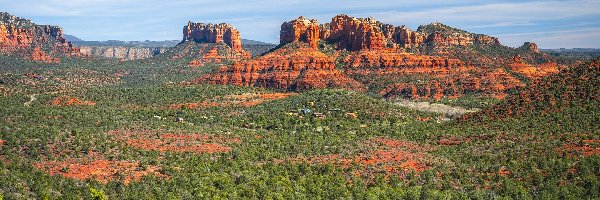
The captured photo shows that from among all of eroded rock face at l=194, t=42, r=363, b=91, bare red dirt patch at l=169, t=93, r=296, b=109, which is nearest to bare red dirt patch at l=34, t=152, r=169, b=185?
bare red dirt patch at l=169, t=93, r=296, b=109

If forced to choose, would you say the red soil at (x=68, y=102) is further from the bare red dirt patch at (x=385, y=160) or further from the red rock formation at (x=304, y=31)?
the bare red dirt patch at (x=385, y=160)

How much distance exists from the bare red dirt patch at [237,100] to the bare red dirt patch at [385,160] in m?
50.6

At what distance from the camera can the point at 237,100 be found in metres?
114

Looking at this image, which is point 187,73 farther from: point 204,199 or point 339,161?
point 204,199

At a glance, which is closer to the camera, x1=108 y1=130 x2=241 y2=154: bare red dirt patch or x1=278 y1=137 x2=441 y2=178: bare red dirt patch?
x1=278 y1=137 x2=441 y2=178: bare red dirt patch

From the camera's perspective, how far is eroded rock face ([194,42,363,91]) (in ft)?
439

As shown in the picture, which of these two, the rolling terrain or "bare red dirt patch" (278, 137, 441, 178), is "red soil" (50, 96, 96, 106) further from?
"bare red dirt patch" (278, 137, 441, 178)

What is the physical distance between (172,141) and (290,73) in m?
79.0

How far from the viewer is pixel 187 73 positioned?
633 ft

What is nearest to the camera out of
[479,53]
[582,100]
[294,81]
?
[582,100]

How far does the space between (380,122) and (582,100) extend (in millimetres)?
31075

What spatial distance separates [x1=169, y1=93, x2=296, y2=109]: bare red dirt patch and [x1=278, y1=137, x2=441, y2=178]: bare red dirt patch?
166 ft

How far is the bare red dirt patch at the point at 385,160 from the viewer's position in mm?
49406

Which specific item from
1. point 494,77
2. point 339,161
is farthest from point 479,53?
point 339,161
